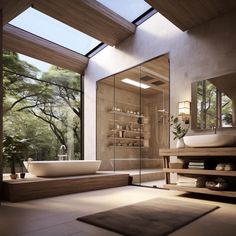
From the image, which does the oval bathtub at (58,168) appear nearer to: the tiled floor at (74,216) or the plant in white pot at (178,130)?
the tiled floor at (74,216)

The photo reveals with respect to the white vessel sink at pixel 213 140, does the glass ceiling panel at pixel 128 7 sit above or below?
above

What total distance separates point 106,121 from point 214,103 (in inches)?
125

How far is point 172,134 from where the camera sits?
15.4 feet

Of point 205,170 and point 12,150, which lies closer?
point 205,170

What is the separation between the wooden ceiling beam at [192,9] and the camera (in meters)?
3.96

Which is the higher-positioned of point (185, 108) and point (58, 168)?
point (185, 108)

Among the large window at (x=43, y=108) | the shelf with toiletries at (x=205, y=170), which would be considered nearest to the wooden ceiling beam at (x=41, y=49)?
the large window at (x=43, y=108)

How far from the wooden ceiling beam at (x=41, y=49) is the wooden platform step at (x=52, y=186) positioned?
2.99m

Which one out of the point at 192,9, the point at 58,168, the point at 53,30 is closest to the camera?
the point at 192,9

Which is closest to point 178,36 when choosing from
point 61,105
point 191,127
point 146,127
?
point 191,127

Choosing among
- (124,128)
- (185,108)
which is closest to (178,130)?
(185,108)

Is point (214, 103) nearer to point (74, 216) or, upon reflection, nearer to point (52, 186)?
point (74, 216)

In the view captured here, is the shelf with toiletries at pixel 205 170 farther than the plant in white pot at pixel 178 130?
No

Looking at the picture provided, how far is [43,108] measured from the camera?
634 centimetres
